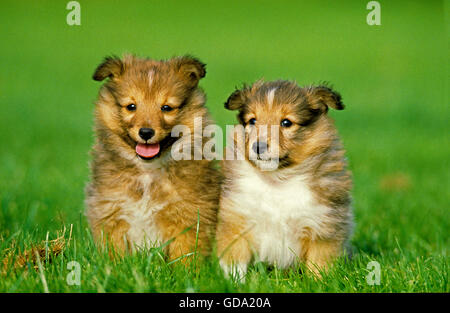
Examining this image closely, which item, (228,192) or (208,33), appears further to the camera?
(208,33)

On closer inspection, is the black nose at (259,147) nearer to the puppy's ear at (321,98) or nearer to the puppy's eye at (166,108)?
the puppy's ear at (321,98)

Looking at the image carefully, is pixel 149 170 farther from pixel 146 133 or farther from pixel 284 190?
pixel 284 190

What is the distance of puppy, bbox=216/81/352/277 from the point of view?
14.3ft

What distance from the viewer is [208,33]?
632 inches

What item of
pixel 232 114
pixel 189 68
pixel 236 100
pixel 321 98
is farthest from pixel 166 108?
pixel 232 114

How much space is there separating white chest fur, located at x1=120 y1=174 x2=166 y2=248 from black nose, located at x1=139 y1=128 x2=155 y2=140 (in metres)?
0.36

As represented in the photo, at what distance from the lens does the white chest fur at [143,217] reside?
446 cm

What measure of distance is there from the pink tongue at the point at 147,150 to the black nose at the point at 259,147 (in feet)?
2.33

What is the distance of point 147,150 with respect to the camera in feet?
14.6

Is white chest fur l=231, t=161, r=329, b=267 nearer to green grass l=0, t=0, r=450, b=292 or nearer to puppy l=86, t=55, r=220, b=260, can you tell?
green grass l=0, t=0, r=450, b=292
